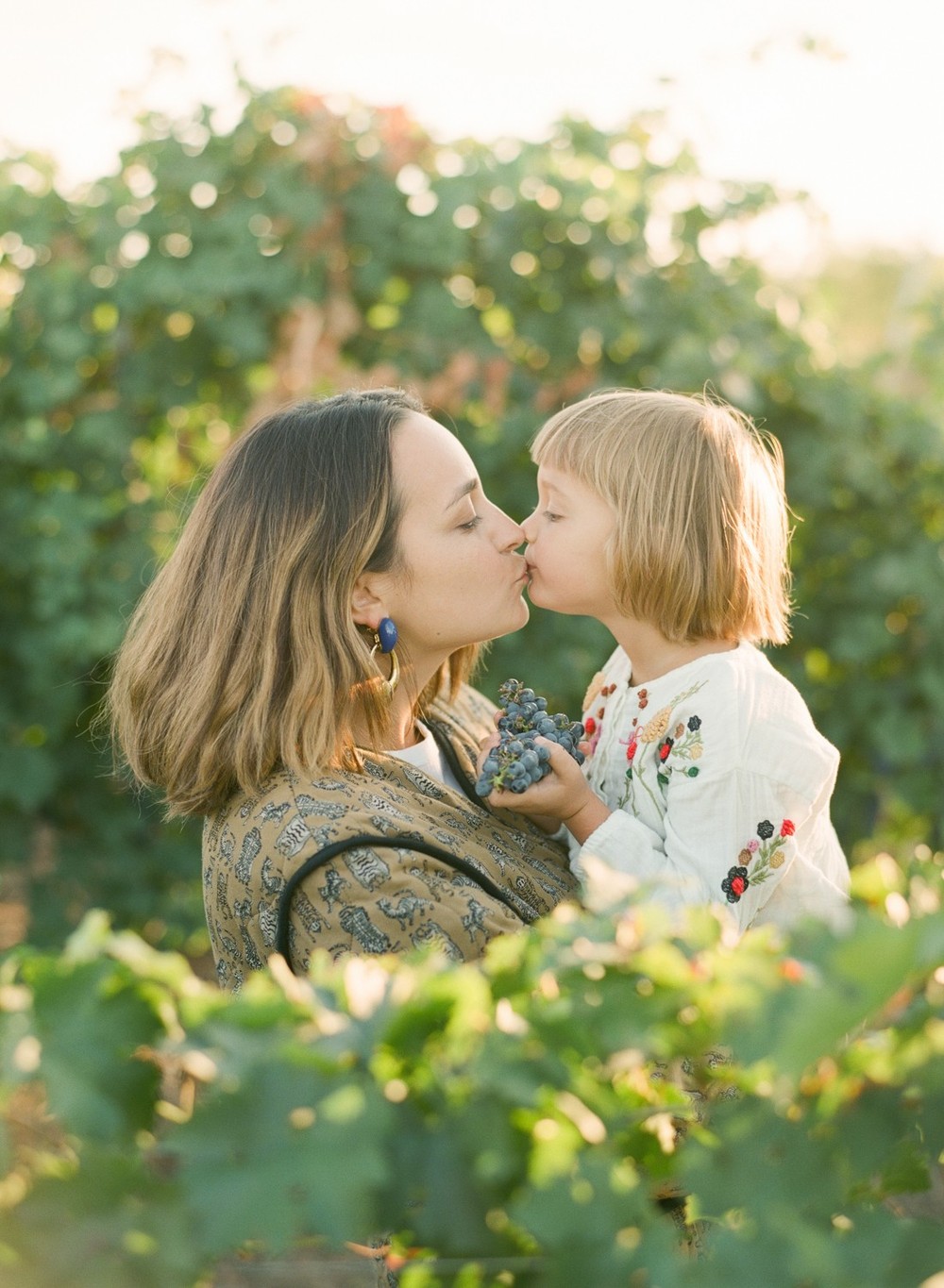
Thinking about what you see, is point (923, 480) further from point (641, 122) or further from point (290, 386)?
point (290, 386)

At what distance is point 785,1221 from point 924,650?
11.9 ft

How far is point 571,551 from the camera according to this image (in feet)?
7.61

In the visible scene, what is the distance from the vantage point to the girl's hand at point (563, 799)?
77.6 inches

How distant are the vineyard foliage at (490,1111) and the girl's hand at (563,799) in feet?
2.90

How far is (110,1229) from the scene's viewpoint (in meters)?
0.89

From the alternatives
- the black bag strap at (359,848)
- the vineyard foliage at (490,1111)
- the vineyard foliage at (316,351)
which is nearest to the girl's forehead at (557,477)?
the black bag strap at (359,848)

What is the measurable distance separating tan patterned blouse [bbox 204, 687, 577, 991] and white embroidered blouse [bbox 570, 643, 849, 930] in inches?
6.8

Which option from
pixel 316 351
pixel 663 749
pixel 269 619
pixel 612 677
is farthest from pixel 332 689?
pixel 316 351

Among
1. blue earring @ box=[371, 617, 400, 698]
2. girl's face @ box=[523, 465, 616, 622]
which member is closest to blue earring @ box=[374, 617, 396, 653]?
blue earring @ box=[371, 617, 400, 698]

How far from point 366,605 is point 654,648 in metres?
0.52

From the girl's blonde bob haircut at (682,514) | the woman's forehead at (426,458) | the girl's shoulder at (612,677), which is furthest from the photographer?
the girl's shoulder at (612,677)

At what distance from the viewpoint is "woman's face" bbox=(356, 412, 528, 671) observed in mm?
2084

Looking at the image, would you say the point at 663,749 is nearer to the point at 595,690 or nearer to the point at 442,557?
the point at 442,557

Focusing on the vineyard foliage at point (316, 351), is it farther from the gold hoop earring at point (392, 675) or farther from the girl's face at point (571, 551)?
the gold hoop earring at point (392, 675)
